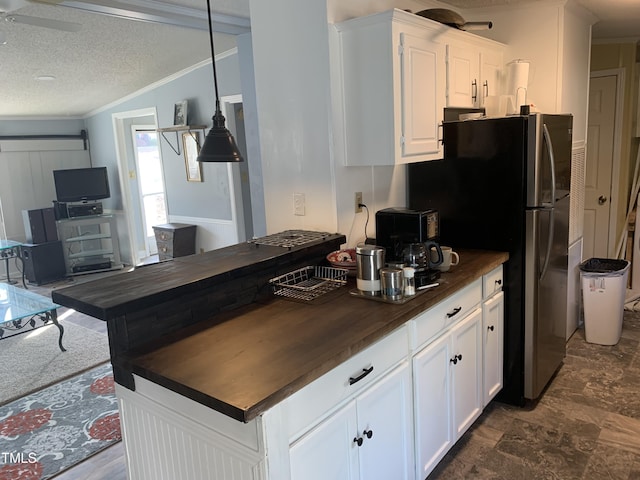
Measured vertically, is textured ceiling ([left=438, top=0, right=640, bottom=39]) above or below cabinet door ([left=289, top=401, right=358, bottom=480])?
above

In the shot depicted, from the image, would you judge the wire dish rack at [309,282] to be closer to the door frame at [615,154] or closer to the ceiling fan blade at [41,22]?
the ceiling fan blade at [41,22]

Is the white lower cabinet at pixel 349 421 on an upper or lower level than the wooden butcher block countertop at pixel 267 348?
lower

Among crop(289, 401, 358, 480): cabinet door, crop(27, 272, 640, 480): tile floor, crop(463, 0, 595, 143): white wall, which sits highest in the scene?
crop(463, 0, 595, 143): white wall

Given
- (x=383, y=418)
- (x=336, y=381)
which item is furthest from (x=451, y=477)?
(x=336, y=381)

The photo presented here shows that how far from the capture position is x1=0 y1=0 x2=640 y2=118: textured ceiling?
340 centimetres

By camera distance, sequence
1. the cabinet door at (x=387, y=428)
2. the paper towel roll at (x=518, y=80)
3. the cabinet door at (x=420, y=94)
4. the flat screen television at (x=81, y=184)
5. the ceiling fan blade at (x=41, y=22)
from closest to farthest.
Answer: the cabinet door at (x=387, y=428), the cabinet door at (x=420, y=94), the ceiling fan blade at (x=41, y=22), the paper towel roll at (x=518, y=80), the flat screen television at (x=81, y=184)

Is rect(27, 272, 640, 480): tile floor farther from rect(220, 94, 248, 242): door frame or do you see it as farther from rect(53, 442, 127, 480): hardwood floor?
rect(220, 94, 248, 242): door frame

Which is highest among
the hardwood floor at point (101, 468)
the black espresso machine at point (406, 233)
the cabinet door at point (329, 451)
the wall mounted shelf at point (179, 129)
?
the wall mounted shelf at point (179, 129)

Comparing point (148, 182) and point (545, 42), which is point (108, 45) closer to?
point (148, 182)

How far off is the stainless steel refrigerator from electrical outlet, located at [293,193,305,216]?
29.8 inches

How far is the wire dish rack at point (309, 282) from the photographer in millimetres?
2176

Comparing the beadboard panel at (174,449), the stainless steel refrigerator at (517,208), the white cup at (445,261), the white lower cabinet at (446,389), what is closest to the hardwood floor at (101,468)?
the beadboard panel at (174,449)

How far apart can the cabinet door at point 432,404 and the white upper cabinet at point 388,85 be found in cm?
93

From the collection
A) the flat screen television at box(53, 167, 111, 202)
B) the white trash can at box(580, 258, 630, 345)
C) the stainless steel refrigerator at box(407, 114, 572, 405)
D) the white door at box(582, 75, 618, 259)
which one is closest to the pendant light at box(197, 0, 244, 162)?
the stainless steel refrigerator at box(407, 114, 572, 405)
